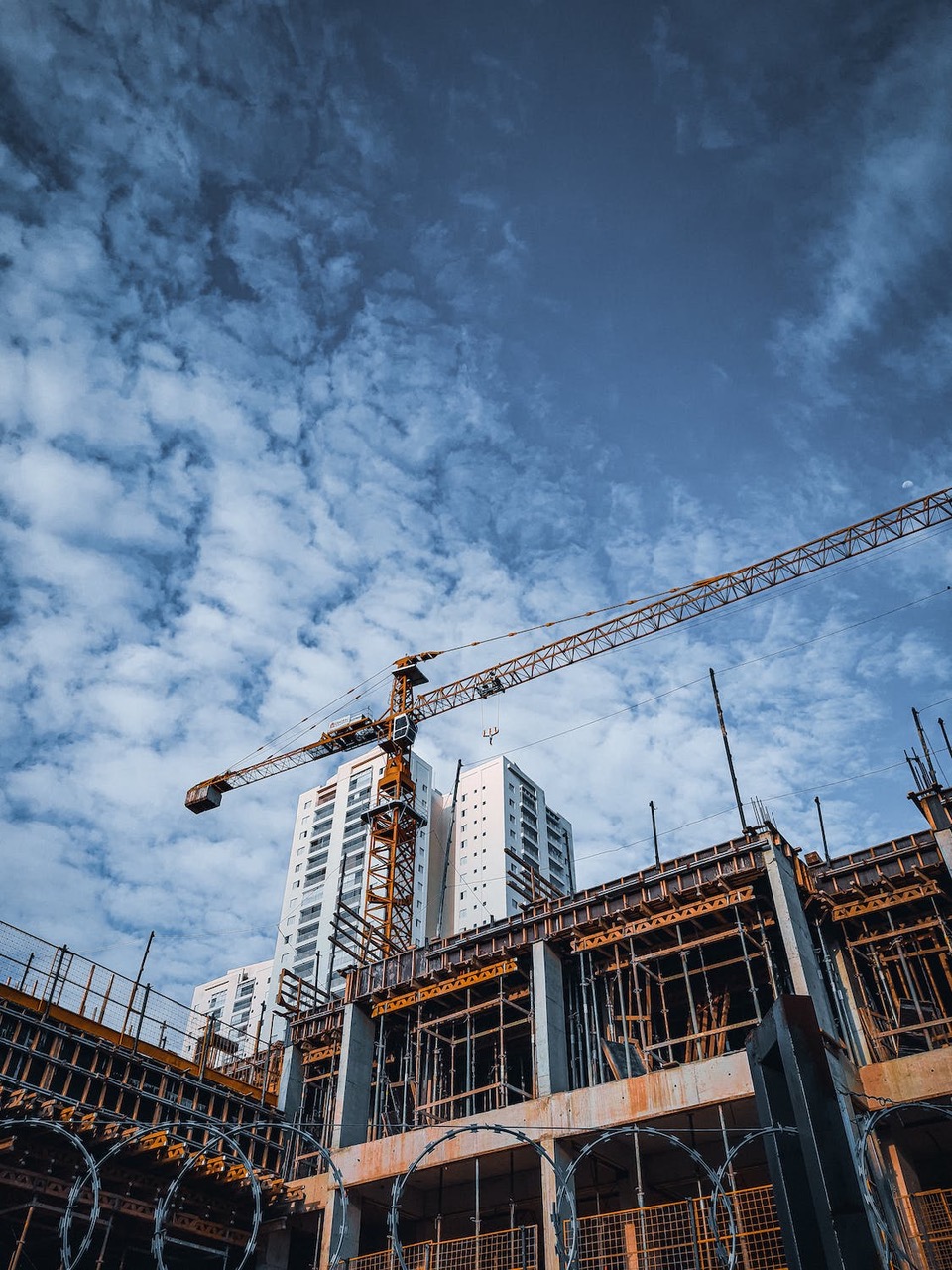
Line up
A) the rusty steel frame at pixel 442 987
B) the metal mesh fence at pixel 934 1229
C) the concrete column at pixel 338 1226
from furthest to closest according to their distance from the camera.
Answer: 1. the rusty steel frame at pixel 442 987
2. the concrete column at pixel 338 1226
3. the metal mesh fence at pixel 934 1229

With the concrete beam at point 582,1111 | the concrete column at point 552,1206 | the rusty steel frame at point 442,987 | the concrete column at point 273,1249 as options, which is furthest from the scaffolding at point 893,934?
the concrete column at point 273,1249

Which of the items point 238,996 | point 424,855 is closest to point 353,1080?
point 424,855

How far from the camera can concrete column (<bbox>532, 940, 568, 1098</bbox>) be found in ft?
92.3

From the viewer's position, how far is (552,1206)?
81.8ft

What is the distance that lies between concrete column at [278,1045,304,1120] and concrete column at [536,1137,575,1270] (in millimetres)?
12183

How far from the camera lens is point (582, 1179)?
2914 centimetres

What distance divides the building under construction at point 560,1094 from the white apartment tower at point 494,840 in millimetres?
64118

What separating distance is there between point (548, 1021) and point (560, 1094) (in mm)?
2749

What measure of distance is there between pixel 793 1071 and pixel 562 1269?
20.8 metres

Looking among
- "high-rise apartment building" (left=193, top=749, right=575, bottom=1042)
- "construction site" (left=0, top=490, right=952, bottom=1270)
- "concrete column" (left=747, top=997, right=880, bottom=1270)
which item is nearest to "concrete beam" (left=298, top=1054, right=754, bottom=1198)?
"construction site" (left=0, top=490, right=952, bottom=1270)

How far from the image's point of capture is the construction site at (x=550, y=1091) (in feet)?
80.2

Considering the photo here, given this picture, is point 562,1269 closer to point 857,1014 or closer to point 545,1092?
point 545,1092

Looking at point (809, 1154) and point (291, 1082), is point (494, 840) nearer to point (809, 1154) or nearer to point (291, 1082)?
point (291, 1082)

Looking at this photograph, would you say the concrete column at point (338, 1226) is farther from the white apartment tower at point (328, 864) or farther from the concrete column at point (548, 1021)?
the white apartment tower at point (328, 864)
